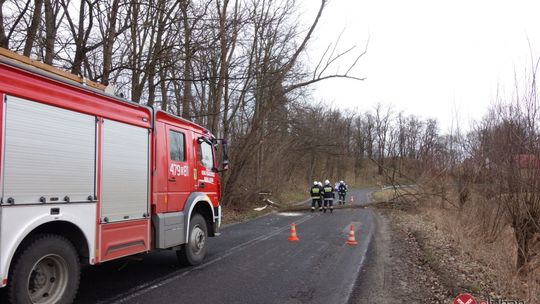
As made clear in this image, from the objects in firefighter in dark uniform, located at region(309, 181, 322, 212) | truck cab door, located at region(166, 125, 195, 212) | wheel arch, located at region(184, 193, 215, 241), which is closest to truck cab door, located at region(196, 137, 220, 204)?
wheel arch, located at region(184, 193, 215, 241)

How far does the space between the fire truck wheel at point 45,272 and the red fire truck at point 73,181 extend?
11 mm

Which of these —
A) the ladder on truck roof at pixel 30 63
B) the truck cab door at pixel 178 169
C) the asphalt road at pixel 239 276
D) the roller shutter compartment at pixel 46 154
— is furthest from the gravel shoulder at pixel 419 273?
the ladder on truck roof at pixel 30 63

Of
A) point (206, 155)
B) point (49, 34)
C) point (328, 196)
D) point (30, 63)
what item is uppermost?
point (49, 34)

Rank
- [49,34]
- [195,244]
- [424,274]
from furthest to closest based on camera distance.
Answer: [49,34], [195,244], [424,274]

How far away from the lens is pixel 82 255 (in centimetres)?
578

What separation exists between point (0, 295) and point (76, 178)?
1.49m

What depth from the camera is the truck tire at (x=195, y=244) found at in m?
8.30

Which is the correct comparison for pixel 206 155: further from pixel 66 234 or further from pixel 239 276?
pixel 66 234

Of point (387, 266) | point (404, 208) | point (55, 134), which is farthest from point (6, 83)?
point (404, 208)

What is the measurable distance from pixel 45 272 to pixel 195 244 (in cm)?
357

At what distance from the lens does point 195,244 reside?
339 inches

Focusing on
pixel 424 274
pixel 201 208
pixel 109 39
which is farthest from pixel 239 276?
pixel 109 39

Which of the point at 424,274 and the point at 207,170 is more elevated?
the point at 207,170

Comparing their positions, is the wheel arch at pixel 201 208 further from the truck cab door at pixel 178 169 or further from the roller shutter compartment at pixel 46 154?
the roller shutter compartment at pixel 46 154
